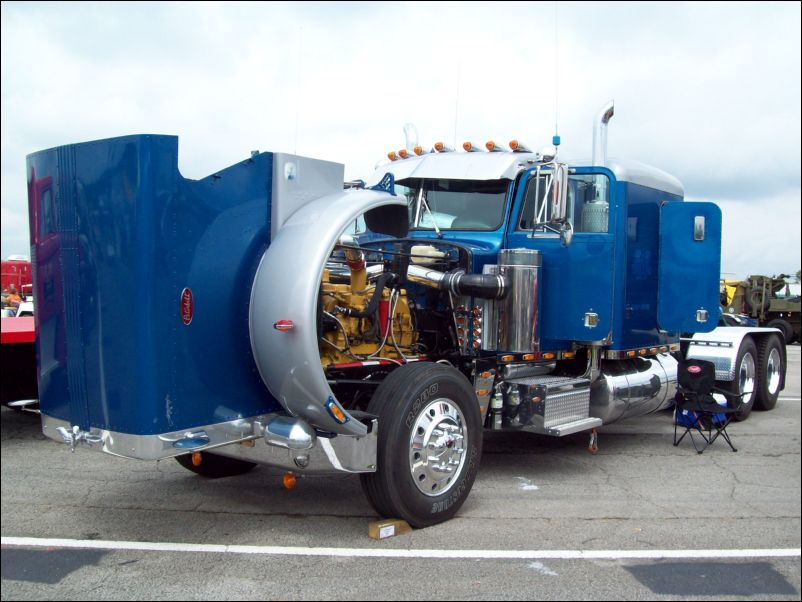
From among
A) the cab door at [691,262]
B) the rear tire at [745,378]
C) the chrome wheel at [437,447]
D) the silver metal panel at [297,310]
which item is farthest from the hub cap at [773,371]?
the silver metal panel at [297,310]

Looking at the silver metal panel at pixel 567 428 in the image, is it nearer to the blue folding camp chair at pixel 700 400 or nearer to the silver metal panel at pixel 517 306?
the silver metal panel at pixel 517 306

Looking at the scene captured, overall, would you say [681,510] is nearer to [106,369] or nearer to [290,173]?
[290,173]

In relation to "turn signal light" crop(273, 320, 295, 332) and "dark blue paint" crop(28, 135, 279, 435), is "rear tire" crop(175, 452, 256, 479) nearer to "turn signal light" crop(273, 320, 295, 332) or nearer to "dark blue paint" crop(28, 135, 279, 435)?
"dark blue paint" crop(28, 135, 279, 435)

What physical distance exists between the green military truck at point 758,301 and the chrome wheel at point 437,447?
5.63 m

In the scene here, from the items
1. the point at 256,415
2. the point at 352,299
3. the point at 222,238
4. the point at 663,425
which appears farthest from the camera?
the point at 663,425

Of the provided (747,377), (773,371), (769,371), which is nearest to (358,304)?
(747,377)

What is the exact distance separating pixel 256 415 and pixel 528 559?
5.93 ft

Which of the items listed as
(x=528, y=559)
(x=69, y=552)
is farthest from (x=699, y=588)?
(x=69, y=552)

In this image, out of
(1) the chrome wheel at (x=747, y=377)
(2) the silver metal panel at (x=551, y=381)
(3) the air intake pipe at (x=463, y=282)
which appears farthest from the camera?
(1) the chrome wheel at (x=747, y=377)

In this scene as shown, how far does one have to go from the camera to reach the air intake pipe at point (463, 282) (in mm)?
5770

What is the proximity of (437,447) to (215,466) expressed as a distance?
206 centimetres

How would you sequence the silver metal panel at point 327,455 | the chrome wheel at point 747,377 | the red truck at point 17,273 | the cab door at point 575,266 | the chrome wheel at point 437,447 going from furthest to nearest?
the red truck at point 17,273, the chrome wheel at point 747,377, the cab door at point 575,266, the chrome wheel at point 437,447, the silver metal panel at point 327,455

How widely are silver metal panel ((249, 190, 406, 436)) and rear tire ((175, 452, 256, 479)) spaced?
1717 mm

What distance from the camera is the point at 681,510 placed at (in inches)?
223
